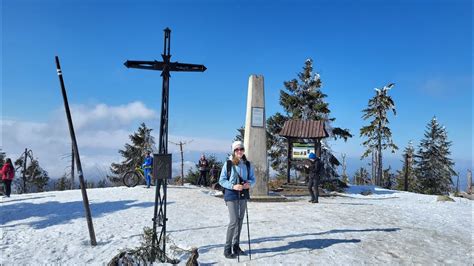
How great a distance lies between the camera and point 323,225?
30.1ft

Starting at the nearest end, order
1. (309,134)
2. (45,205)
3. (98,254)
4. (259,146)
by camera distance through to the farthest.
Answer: (98,254) < (45,205) < (259,146) < (309,134)

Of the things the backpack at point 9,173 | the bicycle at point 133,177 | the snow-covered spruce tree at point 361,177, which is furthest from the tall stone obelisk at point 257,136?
the snow-covered spruce tree at point 361,177

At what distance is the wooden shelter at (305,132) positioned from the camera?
19.3 meters

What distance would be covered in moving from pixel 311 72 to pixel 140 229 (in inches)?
948

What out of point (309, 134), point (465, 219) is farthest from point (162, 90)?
point (309, 134)

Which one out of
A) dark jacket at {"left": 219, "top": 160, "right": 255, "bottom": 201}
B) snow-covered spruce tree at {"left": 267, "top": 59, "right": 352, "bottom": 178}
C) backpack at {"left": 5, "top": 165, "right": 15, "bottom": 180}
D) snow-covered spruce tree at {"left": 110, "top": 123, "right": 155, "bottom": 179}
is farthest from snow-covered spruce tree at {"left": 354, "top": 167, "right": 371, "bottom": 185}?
dark jacket at {"left": 219, "top": 160, "right": 255, "bottom": 201}

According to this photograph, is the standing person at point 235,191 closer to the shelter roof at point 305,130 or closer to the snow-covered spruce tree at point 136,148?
the shelter roof at point 305,130

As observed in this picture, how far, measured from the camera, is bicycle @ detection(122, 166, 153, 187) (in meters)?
17.6

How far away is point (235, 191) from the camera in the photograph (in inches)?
249

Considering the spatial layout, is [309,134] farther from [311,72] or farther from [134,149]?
[134,149]

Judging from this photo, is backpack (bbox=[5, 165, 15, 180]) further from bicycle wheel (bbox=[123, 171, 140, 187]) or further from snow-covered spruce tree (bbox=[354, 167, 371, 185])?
snow-covered spruce tree (bbox=[354, 167, 371, 185])

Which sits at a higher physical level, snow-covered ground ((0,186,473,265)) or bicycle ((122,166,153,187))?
bicycle ((122,166,153,187))

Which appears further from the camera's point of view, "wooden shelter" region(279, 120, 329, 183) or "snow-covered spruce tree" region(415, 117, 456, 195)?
"snow-covered spruce tree" region(415, 117, 456, 195)

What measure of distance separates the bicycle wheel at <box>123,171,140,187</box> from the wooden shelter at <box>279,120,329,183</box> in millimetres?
8392
